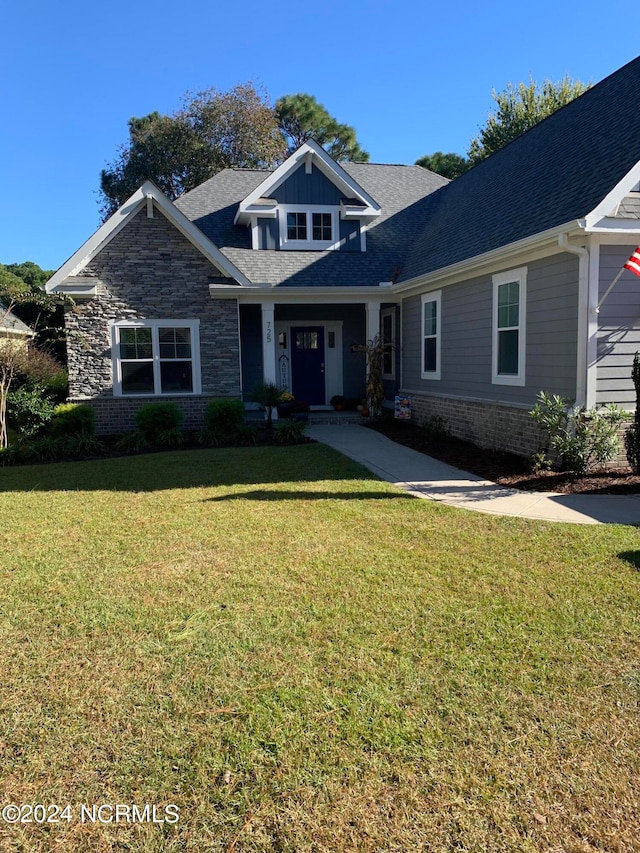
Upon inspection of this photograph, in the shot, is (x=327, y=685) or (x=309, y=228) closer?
(x=327, y=685)

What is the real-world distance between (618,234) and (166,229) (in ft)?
31.4

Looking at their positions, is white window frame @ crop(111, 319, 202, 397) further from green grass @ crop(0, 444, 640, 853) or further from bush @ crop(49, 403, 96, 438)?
green grass @ crop(0, 444, 640, 853)

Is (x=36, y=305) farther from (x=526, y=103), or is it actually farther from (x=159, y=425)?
(x=526, y=103)

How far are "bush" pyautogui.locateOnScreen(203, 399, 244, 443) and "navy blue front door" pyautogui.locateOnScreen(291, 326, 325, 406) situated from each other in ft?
14.6

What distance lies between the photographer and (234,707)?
3.07m

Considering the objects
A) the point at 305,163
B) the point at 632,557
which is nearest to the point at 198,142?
the point at 305,163

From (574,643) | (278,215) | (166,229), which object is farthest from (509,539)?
(278,215)

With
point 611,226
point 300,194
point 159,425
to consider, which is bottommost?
point 159,425

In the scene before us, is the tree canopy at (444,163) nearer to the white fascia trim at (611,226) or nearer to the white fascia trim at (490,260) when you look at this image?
the white fascia trim at (490,260)

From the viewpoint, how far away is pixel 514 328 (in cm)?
973

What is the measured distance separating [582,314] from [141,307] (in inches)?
375

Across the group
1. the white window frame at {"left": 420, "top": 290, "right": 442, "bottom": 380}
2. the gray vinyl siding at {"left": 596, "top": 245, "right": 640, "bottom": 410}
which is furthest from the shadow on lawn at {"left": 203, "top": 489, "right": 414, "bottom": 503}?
the white window frame at {"left": 420, "top": 290, "right": 442, "bottom": 380}

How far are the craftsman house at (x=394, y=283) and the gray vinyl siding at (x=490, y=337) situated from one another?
1.5 inches

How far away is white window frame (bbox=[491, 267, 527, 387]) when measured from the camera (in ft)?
30.7
